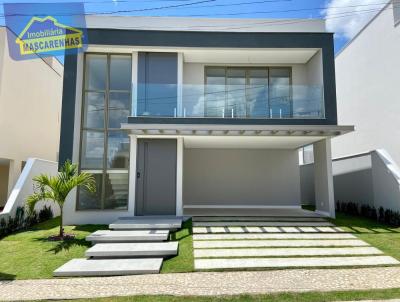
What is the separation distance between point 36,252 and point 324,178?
929cm

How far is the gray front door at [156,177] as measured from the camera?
33.3 feet

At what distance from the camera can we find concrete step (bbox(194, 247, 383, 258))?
6523mm

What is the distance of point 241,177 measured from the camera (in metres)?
13.7

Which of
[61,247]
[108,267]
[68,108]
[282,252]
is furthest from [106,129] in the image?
[282,252]

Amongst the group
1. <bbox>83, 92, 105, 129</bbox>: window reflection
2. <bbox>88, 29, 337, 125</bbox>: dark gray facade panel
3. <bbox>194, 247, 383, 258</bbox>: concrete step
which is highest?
<bbox>88, 29, 337, 125</bbox>: dark gray facade panel

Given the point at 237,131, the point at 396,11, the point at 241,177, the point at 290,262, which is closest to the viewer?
the point at 290,262

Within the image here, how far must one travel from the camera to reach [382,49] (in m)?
14.3

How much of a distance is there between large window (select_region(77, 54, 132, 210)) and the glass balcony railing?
3.48 ft

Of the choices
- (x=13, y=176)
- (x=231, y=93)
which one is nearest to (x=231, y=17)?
(x=231, y=93)

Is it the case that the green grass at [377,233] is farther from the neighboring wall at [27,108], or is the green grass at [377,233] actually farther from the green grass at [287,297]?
the neighboring wall at [27,108]

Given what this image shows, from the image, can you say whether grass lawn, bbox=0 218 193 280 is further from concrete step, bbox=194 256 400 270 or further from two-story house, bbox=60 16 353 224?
two-story house, bbox=60 16 353 224

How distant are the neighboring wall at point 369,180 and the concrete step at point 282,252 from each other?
13.9ft

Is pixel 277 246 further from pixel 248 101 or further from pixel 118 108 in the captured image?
pixel 118 108

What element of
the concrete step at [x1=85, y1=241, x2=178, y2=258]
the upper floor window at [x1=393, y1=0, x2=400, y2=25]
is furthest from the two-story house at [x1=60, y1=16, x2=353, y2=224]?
the upper floor window at [x1=393, y1=0, x2=400, y2=25]
